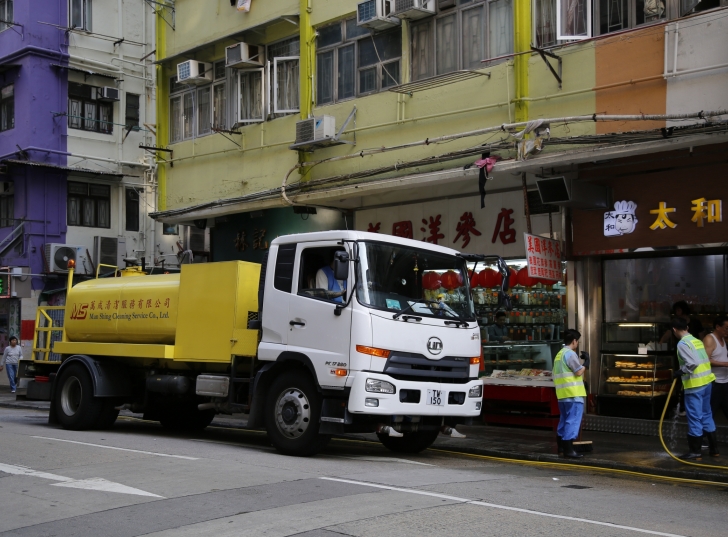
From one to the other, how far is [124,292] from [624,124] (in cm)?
764

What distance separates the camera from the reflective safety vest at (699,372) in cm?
1059

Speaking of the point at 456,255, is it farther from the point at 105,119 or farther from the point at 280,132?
the point at 105,119

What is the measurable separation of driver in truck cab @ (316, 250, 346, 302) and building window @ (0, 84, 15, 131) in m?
20.8

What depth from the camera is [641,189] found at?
43.4 feet

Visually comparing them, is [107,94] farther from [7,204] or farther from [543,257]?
[543,257]

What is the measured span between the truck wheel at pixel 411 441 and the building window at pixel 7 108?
20908 millimetres

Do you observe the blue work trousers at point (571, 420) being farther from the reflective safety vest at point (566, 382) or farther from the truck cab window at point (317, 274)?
the truck cab window at point (317, 274)

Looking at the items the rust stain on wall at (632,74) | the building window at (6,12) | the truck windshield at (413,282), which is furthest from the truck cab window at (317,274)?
the building window at (6,12)

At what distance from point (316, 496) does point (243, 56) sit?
42.4 feet

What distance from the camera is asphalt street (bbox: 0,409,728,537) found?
21.8 feet

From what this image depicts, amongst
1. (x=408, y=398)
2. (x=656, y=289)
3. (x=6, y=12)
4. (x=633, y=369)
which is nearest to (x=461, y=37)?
(x=656, y=289)

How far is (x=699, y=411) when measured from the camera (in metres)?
10.6

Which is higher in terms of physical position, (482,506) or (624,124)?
(624,124)

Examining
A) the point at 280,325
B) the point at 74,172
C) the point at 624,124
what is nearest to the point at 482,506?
the point at 280,325
